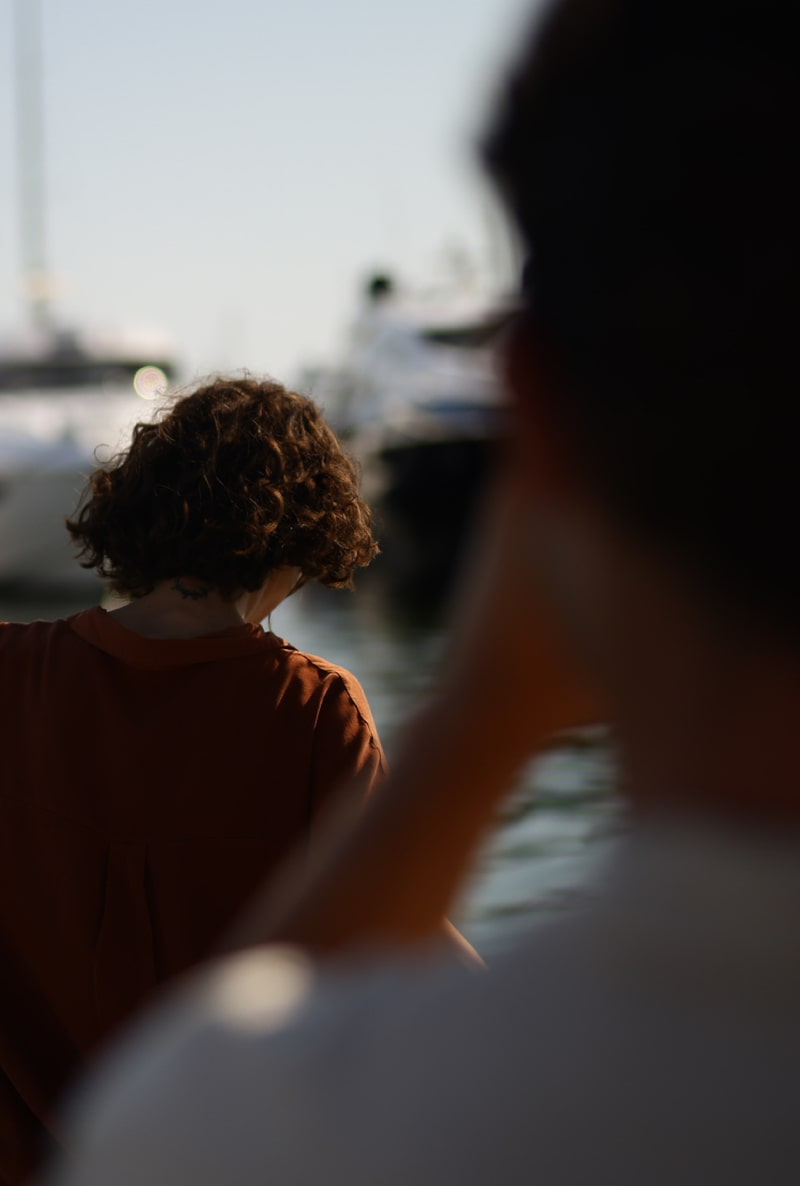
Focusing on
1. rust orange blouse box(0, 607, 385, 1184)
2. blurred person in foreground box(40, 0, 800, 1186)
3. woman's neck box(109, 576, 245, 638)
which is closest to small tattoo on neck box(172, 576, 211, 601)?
woman's neck box(109, 576, 245, 638)

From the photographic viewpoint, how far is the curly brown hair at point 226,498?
2.16 m

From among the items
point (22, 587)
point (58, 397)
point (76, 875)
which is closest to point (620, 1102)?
point (76, 875)

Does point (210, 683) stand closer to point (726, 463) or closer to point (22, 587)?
point (726, 463)

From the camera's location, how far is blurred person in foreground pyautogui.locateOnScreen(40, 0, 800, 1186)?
646mm

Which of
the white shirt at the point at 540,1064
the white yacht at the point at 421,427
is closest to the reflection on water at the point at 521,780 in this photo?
the white shirt at the point at 540,1064

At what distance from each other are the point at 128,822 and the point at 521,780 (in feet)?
3.51

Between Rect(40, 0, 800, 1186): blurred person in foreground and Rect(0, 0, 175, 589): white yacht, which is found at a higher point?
Rect(40, 0, 800, 1186): blurred person in foreground

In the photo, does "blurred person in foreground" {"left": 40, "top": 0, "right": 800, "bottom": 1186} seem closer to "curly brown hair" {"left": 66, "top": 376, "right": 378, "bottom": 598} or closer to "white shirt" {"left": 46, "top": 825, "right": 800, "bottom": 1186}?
"white shirt" {"left": 46, "top": 825, "right": 800, "bottom": 1186}

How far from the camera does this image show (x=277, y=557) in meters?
2.21

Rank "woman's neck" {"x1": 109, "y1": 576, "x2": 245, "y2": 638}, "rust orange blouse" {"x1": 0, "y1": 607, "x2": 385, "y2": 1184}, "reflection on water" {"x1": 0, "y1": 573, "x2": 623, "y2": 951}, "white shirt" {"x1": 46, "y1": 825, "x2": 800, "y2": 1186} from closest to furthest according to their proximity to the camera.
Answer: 1. "white shirt" {"x1": 46, "y1": 825, "x2": 800, "y2": 1186}
2. "rust orange blouse" {"x1": 0, "y1": 607, "x2": 385, "y2": 1184}
3. "woman's neck" {"x1": 109, "y1": 576, "x2": 245, "y2": 638}
4. "reflection on water" {"x1": 0, "y1": 573, "x2": 623, "y2": 951}

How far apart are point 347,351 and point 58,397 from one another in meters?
5.32

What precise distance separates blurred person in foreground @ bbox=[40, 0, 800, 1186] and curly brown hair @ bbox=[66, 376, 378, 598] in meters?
1.41

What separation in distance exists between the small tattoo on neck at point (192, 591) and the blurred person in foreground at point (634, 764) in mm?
1403

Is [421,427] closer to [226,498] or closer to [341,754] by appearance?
[226,498]
